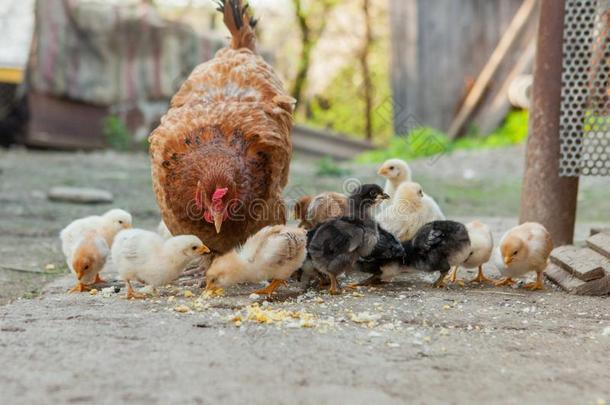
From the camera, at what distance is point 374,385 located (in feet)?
7.93

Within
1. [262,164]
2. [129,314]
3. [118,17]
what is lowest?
[129,314]

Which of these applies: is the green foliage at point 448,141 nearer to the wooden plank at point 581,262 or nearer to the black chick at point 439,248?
the wooden plank at point 581,262

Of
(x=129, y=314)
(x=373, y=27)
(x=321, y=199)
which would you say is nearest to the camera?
(x=129, y=314)

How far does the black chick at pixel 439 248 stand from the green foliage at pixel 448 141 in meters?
6.69

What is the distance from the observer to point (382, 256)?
4.12m

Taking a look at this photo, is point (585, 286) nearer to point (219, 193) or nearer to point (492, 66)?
point (219, 193)

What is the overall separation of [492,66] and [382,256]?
7.94 metres

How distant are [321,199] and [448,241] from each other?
99 centimetres

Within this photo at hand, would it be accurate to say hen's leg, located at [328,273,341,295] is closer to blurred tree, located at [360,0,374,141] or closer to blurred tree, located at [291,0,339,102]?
blurred tree, located at [291,0,339,102]

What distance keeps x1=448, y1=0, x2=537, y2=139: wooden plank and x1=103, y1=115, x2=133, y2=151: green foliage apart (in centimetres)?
545

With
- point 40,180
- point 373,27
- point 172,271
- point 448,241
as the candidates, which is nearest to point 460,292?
point 448,241

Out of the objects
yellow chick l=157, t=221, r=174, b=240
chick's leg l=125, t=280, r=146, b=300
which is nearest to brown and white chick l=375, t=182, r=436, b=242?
yellow chick l=157, t=221, r=174, b=240

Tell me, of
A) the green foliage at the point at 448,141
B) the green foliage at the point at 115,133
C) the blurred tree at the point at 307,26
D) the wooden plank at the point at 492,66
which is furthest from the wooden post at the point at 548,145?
the blurred tree at the point at 307,26

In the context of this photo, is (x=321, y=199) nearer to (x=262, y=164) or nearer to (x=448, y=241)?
(x=262, y=164)
